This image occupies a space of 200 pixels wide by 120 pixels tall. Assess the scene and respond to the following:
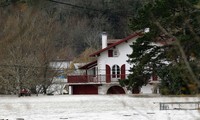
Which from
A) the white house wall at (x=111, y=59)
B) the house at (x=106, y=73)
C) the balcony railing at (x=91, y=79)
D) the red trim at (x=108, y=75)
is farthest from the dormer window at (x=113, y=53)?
the balcony railing at (x=91, y=79)

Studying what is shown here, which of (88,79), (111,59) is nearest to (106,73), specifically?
(111,59)

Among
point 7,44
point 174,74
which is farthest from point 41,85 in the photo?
point 174,74

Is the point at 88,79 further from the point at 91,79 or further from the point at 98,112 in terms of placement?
the point at 98,112

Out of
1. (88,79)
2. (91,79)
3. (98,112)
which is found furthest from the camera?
(91,79)

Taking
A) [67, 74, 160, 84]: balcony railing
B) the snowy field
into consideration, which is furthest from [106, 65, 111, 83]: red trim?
the snowy field

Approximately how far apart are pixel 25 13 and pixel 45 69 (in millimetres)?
17361

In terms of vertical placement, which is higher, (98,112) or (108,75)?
(108,75)

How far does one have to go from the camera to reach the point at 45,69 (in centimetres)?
4694

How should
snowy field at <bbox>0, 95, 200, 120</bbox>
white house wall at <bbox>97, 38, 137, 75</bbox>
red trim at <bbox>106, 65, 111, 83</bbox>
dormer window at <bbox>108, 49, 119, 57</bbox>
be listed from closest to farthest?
snowy field at <bbox>0, 95, 200, 120</bbox>, red trim at <bbox>106, 65, 111, 83</bbox>, white house wall at <bbox>97, 38, 137, 75</bbox>, dormer window at <bbox>108, 49, 119, 57</bbox>

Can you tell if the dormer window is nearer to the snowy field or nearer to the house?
the house

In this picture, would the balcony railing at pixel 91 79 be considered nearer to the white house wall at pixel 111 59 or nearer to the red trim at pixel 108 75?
the red trim at pixel 108 75

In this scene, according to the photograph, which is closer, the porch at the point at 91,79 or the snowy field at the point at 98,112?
the snowy field at the point at 98,112

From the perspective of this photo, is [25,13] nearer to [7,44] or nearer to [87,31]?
[7,44]

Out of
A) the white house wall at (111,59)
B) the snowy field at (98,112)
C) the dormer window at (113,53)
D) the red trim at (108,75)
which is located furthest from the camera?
the dormer window at (113,53)
